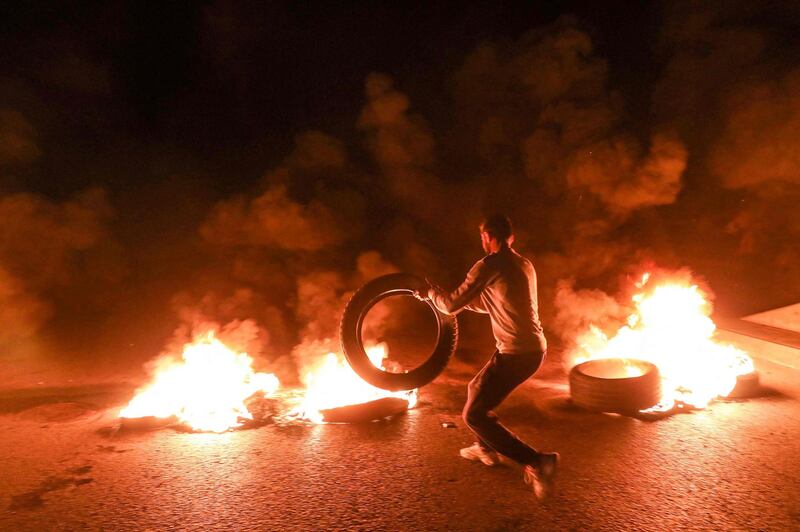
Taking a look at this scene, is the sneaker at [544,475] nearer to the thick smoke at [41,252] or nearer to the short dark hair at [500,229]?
the short dark hair at [500,229]

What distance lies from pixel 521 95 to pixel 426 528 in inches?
429

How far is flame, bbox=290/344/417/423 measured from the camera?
6.57 meters

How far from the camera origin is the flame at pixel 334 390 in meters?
6.57

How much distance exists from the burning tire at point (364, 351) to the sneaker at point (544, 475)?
168 centimetres

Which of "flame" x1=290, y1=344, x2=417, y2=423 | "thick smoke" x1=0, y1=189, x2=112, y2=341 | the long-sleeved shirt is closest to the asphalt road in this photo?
"flame" x1=290, y1=344, x2=417, y2=423

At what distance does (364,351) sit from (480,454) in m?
1.66

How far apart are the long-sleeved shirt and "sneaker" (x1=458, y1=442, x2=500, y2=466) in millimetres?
1071

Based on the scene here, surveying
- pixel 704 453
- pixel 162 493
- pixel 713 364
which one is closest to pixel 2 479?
pixel 162 493

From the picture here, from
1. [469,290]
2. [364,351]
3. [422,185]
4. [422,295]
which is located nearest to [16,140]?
[422,185]

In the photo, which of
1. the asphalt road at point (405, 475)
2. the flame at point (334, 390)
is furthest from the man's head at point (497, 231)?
the flame at point (334, 390)

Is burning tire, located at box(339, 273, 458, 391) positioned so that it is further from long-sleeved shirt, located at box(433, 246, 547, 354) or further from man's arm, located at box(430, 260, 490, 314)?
long-sleeved shirt, located at box(433, 246, 547, 354)

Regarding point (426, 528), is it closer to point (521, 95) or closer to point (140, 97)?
point (521, 95)

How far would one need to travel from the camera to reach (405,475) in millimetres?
4883

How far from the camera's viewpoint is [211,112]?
15.2 meters
